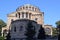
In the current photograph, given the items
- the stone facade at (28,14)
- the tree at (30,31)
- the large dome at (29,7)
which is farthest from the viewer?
the large dome at (29,7)

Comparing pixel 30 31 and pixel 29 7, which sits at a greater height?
pixel 29 7

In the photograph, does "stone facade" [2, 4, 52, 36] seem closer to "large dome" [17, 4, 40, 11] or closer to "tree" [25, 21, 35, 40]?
"large dome" [17, 4, 40, 11]

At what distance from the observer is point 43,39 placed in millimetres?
39188

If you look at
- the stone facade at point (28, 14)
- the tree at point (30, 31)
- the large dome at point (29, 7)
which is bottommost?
the tree at point (30, 31)

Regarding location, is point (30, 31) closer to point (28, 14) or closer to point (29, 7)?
point (28, 14)

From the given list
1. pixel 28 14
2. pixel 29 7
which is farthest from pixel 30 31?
pixel 29 7

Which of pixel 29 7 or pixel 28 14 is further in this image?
pixel 29 7

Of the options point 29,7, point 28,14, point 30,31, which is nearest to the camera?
point 30,31

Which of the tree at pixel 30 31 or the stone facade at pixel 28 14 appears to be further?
the stone facade at pixel 28 14

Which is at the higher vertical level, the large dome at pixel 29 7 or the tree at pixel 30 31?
the large dome at pixel 29 7

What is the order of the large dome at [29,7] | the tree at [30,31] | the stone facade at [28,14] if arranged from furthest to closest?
the large dome at [29,7] < the stone facade at [28,14] < the tree at [30,31]

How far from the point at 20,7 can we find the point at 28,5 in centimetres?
215

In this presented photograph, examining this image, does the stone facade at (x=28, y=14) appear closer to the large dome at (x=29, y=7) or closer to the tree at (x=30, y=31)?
the large dome at (x=29, y=7)

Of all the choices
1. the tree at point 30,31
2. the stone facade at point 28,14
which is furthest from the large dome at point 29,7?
the tree at point 30,31
